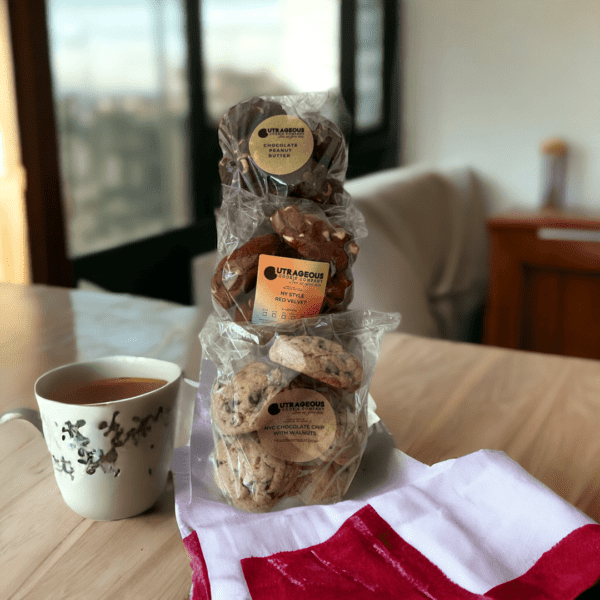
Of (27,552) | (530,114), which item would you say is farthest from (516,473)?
(530,114)

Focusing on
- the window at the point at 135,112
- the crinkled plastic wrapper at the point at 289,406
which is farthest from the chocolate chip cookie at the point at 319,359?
the window at the point at 135,112

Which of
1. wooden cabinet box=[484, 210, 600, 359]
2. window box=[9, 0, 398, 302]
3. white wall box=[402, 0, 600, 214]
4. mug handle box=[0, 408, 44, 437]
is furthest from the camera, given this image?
white wall box=[402, 0, 600, 214]

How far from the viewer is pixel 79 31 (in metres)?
1.50

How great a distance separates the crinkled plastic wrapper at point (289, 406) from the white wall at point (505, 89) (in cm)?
235

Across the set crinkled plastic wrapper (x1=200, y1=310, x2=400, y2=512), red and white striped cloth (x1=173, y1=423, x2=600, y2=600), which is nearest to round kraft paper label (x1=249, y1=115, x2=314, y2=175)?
crinkled plastic wrapper (x1=200, y1=310, x2=400, y2=512)

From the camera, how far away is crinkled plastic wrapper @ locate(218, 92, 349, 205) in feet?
1.35

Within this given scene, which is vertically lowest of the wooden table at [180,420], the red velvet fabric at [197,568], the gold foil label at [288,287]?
the wooden table at [180,420]

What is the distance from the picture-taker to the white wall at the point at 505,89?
2396mm

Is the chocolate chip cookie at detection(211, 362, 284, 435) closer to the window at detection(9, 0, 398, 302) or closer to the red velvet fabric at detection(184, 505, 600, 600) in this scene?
the red velvet fabric at detection(184, 505, 600, 600)

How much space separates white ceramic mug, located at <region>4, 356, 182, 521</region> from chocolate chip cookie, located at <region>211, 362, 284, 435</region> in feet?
0.15

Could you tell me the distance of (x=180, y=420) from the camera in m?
0.56

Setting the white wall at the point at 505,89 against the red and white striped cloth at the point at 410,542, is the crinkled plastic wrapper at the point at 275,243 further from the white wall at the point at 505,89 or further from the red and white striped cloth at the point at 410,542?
the white wall at the point at 505,89

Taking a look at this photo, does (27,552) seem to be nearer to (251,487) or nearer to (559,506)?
(251,487)

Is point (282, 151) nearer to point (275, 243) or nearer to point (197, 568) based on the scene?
point (275, 243)
